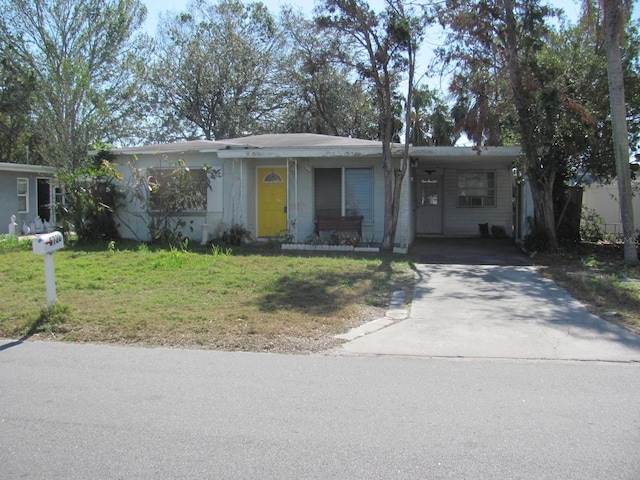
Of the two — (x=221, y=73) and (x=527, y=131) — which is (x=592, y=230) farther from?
(x=221, y=73)

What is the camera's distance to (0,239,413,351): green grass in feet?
22.7

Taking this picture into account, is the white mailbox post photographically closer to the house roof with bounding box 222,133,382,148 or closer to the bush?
the house roof with bounding box 222,133,382,148

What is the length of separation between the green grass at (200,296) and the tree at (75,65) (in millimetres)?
11370

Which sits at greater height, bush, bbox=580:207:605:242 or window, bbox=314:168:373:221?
window, bbox=314:168:373:221

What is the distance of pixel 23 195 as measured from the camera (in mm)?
22219

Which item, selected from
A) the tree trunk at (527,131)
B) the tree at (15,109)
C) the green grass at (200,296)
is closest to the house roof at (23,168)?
the tree at (15,109)

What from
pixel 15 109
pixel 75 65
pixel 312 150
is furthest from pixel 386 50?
pixel 15 109

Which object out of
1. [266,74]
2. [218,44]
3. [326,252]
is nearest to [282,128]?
[266,74]

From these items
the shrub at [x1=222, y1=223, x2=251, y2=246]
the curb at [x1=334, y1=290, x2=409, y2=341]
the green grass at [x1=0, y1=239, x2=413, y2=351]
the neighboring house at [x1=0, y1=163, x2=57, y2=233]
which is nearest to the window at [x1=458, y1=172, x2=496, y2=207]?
the green grass at [x1=0, y1=239, x2=413, y2=351]

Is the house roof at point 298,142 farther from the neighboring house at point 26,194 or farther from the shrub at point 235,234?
the neighboring house at point 26,194

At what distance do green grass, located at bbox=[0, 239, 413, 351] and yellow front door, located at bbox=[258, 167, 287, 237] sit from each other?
246 cm

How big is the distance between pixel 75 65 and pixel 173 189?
464 inches

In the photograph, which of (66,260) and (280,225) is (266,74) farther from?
(66,260)

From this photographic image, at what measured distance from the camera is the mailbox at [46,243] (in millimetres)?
7227
